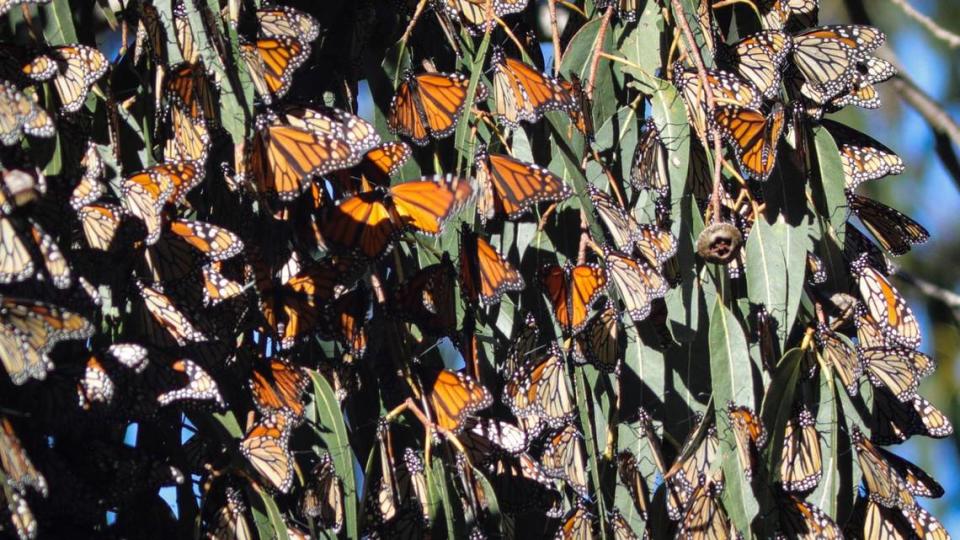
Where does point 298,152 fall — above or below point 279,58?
below

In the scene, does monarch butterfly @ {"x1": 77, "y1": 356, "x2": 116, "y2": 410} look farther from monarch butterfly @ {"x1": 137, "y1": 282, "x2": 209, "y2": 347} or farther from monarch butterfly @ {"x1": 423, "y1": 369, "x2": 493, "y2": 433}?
monarch butterfly @ {"x1": 423, "y1": 369, "x2": 493, "y2": 433}

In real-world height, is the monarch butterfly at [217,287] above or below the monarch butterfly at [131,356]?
above

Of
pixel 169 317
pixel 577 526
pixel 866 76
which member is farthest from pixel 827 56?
pixel 169 317

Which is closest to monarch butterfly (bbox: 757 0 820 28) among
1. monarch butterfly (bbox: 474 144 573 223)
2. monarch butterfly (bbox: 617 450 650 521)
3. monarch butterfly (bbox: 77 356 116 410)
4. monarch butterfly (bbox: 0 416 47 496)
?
monarch butterfly (bbox: 474 144 573 223)

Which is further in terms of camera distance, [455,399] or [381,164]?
[381,164]

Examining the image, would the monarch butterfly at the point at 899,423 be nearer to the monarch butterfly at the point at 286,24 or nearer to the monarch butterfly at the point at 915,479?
the monarch butterfly at the point at 915,479

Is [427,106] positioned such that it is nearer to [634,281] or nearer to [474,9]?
[474,9]

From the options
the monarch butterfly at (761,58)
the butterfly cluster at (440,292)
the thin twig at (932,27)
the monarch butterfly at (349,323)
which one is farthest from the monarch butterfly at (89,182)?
the thin twig at (932,27)
